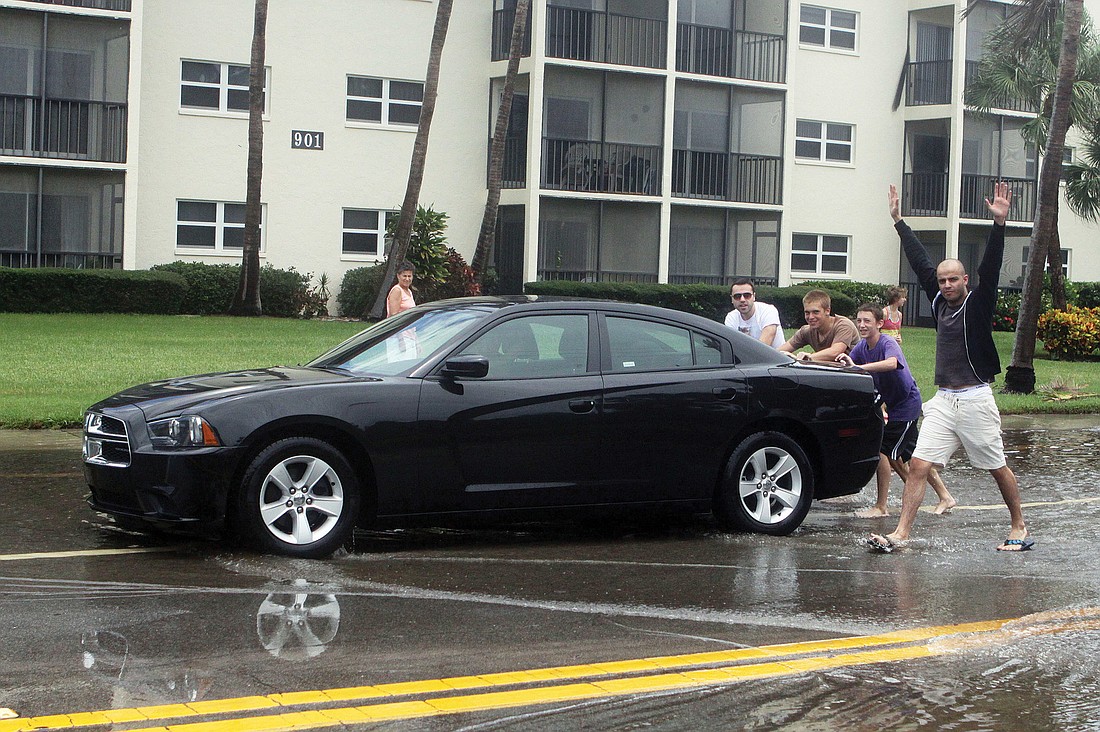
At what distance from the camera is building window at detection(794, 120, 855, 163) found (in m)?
38.4

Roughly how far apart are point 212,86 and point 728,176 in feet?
43.1

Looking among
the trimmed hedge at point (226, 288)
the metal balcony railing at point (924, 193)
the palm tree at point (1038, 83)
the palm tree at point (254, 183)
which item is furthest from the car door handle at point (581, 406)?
the metal balcony railing at point (924, 193)

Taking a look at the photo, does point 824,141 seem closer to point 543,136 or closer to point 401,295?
point 543,136

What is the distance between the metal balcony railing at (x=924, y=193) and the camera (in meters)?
39.4

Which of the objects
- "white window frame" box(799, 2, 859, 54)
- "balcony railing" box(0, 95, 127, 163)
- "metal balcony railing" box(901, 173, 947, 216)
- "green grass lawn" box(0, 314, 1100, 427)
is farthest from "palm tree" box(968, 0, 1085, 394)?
"metal balcony railing" box(901, 173, 947, 216)

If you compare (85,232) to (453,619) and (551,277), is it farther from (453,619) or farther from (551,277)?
(453,619)

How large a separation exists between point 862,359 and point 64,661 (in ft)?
20.5

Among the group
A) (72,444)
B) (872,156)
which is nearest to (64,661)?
(72,444)

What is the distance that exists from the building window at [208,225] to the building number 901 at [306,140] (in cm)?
183

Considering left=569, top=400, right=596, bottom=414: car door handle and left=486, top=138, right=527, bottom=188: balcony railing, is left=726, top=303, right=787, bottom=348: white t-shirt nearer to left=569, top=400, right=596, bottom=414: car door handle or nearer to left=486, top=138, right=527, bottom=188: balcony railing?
left=569, top=400, right=596, bottom=414: car door handle

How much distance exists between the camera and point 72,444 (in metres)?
12.4

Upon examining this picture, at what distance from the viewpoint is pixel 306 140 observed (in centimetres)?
3203

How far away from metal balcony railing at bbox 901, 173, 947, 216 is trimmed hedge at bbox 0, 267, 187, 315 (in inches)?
818

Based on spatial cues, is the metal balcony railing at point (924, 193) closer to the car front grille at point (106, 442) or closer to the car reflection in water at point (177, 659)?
the car front grille at point (106, 442)
